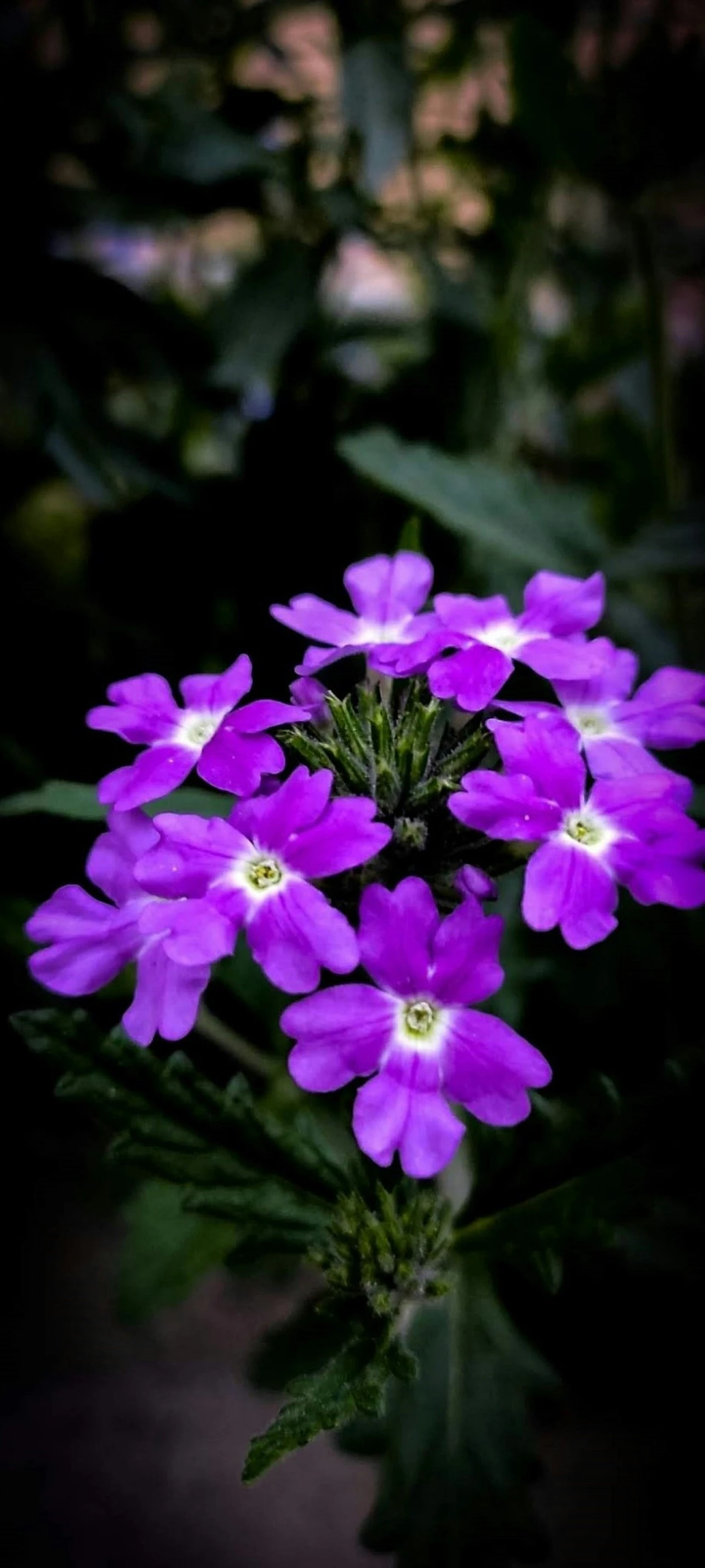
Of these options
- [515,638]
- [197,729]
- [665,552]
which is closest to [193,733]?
[197,729]

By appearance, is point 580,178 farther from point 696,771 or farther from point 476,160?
point 696,771

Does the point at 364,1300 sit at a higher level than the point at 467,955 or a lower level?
lower

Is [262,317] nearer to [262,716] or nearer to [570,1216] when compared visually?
[262,716]

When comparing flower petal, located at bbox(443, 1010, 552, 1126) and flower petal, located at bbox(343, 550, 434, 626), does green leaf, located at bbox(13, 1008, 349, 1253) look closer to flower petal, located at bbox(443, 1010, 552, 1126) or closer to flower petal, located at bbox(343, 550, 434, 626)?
flower petal, located at bbox(443, 1010, 552, 1126)

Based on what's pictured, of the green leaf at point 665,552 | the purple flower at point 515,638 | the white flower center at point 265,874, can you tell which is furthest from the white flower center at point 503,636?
the green leaf at point 665,552

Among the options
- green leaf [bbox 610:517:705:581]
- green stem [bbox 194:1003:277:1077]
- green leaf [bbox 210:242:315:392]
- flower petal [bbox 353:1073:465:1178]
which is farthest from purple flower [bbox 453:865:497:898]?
green leaf [bbox 210:242:315:392]

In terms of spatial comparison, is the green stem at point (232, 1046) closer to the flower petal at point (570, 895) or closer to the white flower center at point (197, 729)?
the white flower center at point (197, 729)
